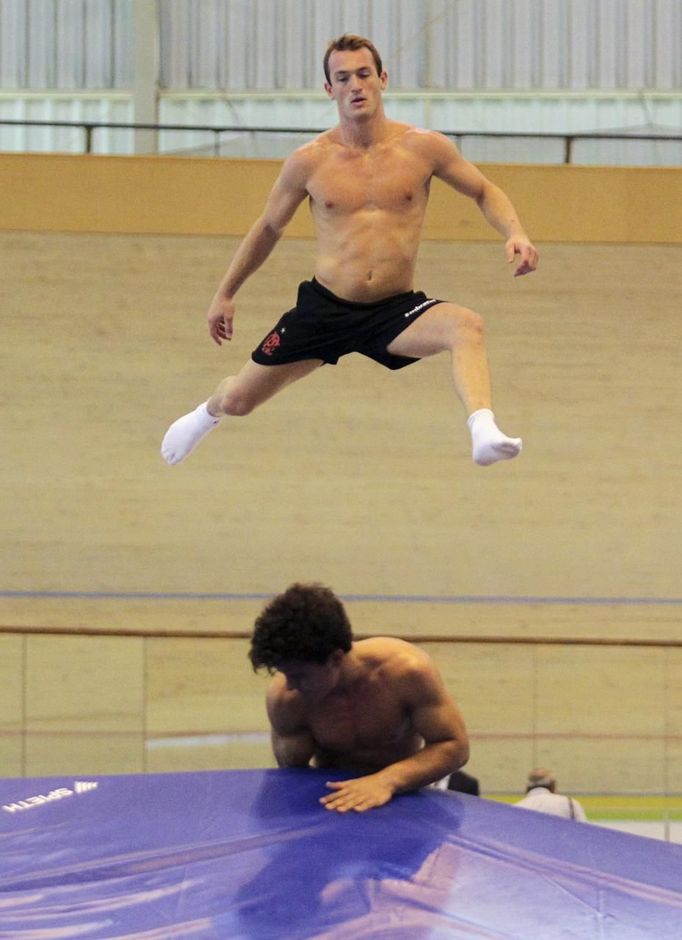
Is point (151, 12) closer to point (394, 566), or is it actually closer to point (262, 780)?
point (394, 566)

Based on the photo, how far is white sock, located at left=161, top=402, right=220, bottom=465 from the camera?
3.47 meters

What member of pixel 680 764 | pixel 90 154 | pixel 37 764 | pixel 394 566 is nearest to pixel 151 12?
pixel 90 154

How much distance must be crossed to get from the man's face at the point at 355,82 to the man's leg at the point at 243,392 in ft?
2.01

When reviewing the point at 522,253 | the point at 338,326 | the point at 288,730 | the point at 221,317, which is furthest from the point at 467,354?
the point at 288,730

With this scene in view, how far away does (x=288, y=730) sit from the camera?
3.15 m

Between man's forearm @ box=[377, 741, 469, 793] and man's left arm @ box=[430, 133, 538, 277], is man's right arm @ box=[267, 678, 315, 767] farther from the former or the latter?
man's left arm @ box=[430, 133, 538, 277]

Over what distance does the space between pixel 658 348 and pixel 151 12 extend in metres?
3.64

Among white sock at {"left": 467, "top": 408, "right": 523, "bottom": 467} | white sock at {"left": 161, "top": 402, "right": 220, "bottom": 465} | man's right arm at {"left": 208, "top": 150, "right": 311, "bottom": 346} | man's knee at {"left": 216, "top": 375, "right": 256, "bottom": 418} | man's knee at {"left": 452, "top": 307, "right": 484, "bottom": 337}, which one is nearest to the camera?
white sock at {"left": 467, "top": 408, "right": 523, "bottom": 467}

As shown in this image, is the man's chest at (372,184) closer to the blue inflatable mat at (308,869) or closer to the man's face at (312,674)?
the man's face at (312,674)

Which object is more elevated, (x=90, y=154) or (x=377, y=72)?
(x=90, y=154)

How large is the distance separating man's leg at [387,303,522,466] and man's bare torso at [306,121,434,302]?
0.15 meters

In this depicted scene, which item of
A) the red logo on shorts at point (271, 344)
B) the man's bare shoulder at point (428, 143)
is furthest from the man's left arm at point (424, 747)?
the man's bare shoulder at point (428, 143)

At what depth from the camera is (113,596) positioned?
22.9ft

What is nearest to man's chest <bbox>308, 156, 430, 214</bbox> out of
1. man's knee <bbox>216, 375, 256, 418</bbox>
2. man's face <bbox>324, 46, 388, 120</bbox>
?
man's face <bbox>324, 46, 388, 120</bbox>
